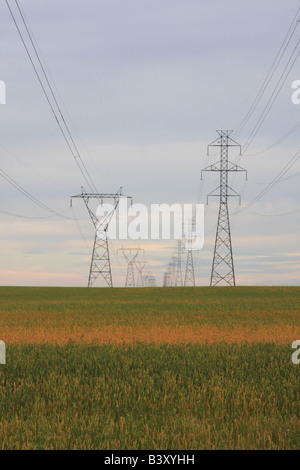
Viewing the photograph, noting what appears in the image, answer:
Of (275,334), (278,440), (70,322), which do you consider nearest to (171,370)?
(278,440)

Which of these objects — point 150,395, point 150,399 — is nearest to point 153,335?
point 150,395

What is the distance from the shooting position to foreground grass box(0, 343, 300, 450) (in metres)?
6.73

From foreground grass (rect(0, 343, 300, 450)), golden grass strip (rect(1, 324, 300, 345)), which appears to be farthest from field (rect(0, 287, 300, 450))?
golden grass strip (rect(1, 324, 300, 345))

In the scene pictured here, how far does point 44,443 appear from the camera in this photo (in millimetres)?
6512

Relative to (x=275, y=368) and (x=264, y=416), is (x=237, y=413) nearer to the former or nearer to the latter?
(x=264, y=416)

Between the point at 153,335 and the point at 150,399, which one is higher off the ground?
the point at 153,335

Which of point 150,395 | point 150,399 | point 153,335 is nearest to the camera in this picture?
point 150,399

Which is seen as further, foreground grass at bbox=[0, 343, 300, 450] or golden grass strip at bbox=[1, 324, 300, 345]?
golden grass strip at bbox=[1, 324, 300, 345]

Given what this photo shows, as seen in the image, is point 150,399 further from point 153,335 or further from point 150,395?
point 153,335

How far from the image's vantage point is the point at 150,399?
874 cm

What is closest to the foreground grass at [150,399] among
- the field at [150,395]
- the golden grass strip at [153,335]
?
the field at [150,395]

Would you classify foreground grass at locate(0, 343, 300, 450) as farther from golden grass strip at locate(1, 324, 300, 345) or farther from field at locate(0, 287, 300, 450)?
golden grass strip at locate(1, 324, 300, 345)

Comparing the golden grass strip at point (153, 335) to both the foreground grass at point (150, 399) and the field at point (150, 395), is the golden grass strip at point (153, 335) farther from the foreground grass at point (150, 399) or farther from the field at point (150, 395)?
the foreground grass at point (150, 399)
